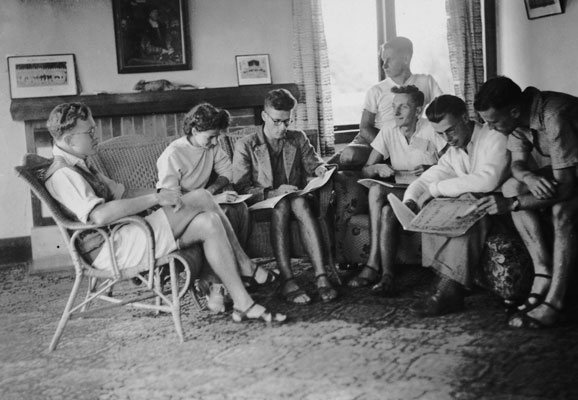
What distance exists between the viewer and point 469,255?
334 cm

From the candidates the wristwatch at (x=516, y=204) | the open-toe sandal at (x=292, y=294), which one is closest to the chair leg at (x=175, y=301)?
the open-toe sandal at (x=292, y=294)

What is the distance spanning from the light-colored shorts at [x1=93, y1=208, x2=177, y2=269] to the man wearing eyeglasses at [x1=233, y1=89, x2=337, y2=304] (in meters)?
0.80

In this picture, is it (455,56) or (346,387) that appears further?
Result: (455,56)

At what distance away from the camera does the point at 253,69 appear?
586 centimetres

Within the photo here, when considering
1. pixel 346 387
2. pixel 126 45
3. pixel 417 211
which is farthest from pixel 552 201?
pixel 126 45

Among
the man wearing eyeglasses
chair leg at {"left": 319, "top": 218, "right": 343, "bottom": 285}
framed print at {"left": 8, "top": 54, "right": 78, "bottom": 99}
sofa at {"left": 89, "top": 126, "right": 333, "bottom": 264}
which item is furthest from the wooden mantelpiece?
chair leg at {"left": 319, "top": 218, "right": 343, "bottom": 285}

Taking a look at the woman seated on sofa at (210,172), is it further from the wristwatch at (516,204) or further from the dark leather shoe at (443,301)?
the wristwatch at (516,204)

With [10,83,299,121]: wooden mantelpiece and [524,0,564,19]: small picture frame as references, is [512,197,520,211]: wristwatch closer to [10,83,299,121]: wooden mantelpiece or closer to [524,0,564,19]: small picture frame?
[524,0,564,19]: small picture frame

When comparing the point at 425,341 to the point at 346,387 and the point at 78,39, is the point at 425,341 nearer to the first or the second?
the point at 346,387

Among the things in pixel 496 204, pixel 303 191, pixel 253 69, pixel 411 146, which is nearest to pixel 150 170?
pixel 303 191

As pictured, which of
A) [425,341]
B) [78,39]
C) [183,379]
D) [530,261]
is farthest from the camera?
[78,39]

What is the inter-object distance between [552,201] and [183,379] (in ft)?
5.98

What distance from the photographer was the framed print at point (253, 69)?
584cm

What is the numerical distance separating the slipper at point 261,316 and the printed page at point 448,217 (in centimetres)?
80
